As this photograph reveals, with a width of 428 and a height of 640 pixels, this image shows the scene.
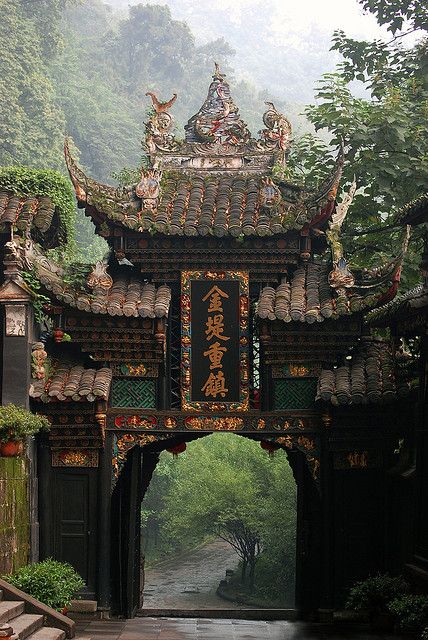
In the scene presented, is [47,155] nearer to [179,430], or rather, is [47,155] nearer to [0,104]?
[0,104]

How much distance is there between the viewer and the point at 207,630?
13609mm

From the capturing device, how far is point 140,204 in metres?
14.3

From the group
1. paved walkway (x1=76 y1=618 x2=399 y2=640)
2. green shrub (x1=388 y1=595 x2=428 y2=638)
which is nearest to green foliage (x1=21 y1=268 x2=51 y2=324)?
paved walkway (x1=76 y1=618 x2=399 y2=640)

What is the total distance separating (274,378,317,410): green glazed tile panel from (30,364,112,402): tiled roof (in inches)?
89.3

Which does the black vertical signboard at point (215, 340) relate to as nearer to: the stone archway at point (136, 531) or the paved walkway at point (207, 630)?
the stone archway at point (136, 531)

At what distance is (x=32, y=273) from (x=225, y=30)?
112 metres

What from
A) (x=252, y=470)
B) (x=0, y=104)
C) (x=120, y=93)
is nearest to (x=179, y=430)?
(x=252, y=470)

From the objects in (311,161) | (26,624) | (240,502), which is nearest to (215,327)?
(26,624)

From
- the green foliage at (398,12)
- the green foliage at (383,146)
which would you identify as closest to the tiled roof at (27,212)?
the green foliage at (383,146)

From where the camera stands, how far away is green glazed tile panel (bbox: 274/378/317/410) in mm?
13883

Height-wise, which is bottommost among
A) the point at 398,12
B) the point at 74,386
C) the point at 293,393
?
the point at 293,393

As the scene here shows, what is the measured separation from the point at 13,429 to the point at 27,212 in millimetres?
3116

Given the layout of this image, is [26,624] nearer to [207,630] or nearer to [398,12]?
[207,630]

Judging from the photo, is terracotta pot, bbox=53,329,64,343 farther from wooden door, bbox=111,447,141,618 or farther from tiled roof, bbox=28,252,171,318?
wooden door, bbox=111,447,141,618
